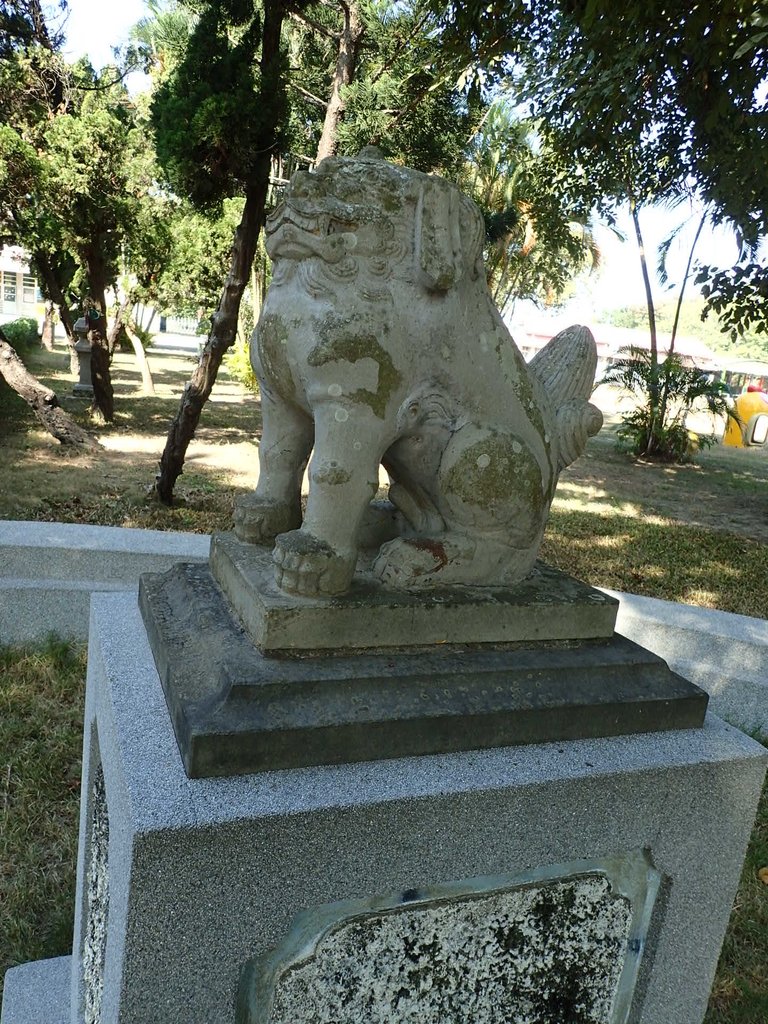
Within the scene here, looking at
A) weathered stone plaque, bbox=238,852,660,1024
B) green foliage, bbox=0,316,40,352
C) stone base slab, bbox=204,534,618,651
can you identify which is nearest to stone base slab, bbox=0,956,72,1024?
weathered stone plaque, bbox=238,852,660,1024

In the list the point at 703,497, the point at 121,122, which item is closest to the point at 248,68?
the point at 121,122

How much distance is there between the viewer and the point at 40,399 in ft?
26.5

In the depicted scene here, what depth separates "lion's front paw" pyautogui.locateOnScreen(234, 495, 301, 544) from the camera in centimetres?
176

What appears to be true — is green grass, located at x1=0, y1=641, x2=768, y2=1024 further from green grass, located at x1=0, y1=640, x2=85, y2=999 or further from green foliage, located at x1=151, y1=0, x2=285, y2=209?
green foliage, located at x1=151, y1=0, x2=285, y2=209

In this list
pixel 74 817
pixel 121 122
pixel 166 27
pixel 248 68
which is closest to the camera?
pixel 74 817

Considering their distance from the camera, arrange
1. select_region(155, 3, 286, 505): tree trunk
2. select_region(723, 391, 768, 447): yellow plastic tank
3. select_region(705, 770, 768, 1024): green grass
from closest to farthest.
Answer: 1. select_region(705, 770, 768, 1024): green grass
2. select_region(155, 3, 286, 505): tree trunk
3. select_region(723, 391, 768, 447): yellow plastic tank

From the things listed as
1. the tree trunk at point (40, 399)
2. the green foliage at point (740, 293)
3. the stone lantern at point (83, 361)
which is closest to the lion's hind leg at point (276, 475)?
the green foliage at point (740, 293)

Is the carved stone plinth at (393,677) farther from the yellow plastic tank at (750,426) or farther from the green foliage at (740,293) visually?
the yellow plastic tank at (750,426)

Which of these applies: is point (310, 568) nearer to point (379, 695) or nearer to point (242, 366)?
point (379, 695)

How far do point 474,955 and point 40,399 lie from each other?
25.9 ft

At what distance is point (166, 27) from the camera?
1084cm

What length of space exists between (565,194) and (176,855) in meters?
9.11

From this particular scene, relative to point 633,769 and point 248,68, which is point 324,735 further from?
point 248,68

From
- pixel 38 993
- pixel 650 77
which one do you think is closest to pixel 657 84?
pixel 650 77
